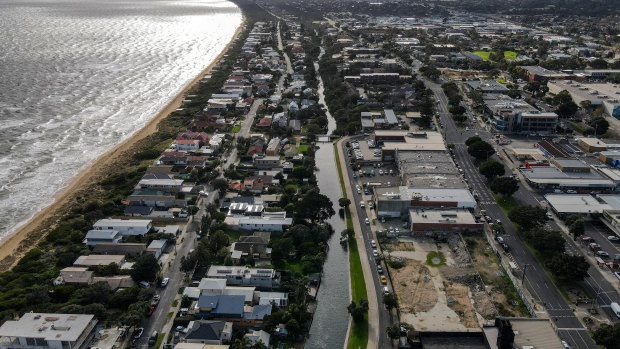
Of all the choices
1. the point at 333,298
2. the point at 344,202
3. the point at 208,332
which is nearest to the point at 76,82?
the point at 344,202

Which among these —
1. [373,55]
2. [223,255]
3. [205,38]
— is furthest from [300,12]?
[223,255]

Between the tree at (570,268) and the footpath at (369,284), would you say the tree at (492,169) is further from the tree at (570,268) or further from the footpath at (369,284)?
the tree at (570,268)

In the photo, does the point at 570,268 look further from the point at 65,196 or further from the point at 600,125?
the point at 65,196

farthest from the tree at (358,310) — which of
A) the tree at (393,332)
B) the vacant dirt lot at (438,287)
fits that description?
the vacant dirt lot at (438,287)

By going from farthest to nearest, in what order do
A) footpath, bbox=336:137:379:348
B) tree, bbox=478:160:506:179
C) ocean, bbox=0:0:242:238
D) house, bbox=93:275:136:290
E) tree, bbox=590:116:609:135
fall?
tree, bbox=590:116:609:135, ocean, bbox=0:0:242:238, tree, bbox=478:160:506:179, house, bbox=93:275:136:290, footpath, bbox=336:137:379:348

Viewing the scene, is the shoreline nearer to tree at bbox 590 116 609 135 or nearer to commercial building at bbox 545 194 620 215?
commercial building at bbox 545 194 620 215

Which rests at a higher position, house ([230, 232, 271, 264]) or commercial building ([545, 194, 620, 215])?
commercial building ([545, 194, 620, 215])

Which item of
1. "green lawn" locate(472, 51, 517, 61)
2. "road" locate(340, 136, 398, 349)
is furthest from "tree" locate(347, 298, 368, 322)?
"green lawn" locate(472, 51, 517, 61)

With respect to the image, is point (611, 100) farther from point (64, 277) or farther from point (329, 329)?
point (64, 277)
